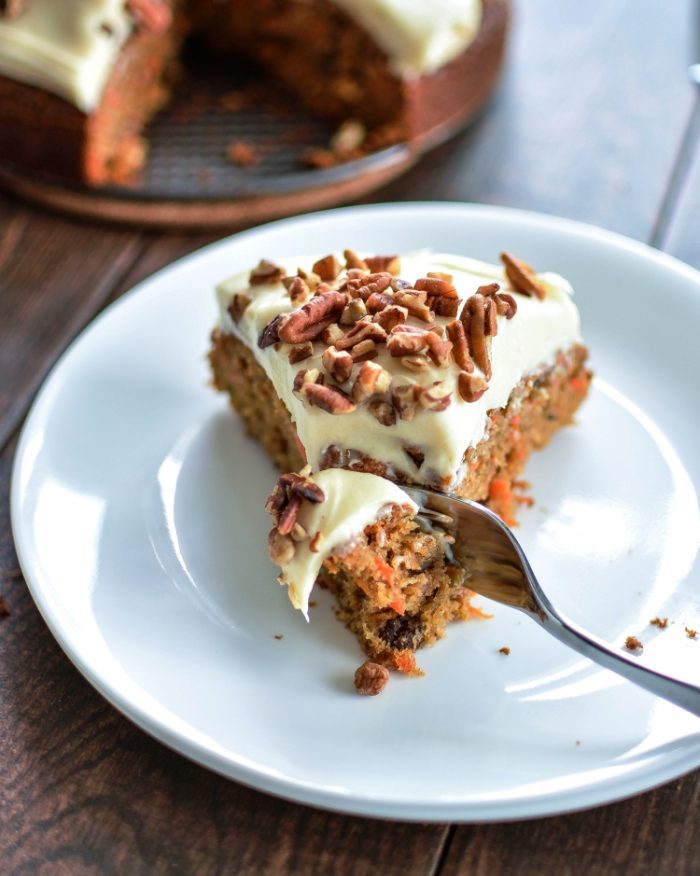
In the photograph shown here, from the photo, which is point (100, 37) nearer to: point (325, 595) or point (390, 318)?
point (390, 318)

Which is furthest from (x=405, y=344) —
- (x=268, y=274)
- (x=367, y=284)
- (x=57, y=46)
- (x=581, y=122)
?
(x=581, y=122)

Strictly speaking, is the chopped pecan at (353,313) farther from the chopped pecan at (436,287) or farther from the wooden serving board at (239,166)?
the wooden serving board at (239,166)

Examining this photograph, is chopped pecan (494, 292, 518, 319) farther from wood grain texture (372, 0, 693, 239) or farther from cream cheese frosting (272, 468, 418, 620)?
wood grain texture (372, 0, 693, 239)

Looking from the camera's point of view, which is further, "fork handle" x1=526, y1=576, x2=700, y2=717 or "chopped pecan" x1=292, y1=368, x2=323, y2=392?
"chopped pecan" x1=292, y1=368, x2=323, y2=392

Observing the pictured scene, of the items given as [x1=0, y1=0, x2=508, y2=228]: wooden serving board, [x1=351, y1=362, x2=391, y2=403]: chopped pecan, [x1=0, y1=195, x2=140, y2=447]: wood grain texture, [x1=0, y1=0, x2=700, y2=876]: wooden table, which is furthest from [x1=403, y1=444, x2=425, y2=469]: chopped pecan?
[x1=0, y1=0, x2=508, y2=228]: wooden serving board

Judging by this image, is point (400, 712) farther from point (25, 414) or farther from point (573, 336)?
point (25, 414)

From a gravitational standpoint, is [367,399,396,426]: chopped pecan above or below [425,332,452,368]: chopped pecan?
below

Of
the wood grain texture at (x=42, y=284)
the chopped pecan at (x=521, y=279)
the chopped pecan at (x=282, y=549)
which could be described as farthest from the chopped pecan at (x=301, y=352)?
the wood grain texture at (x=42, y=284)
